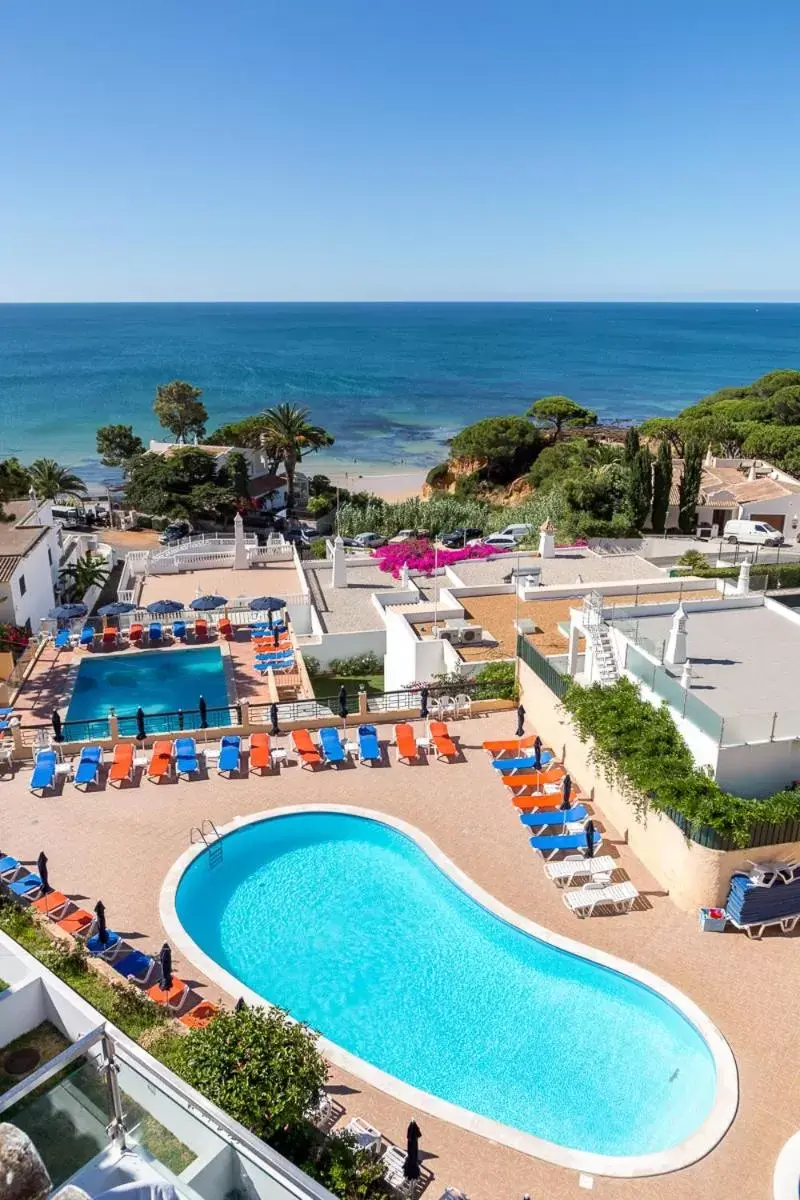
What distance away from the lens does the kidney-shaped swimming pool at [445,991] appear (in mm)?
10922

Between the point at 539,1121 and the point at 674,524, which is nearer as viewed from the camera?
the point at 539,1121

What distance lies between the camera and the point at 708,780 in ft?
45.8

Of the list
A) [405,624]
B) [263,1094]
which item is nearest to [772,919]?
[263,1094]

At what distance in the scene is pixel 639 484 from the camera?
40.2m

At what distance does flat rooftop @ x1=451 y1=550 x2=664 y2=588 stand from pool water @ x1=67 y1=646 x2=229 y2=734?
31.9 ft

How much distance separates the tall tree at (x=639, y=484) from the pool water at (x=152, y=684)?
22851 millimetres

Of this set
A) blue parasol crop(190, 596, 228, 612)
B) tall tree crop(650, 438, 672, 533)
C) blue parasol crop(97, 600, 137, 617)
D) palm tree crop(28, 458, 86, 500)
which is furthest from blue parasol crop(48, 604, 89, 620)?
tall tree crop(650, 438, 672, 533)

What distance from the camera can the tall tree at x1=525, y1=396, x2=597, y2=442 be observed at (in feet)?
253

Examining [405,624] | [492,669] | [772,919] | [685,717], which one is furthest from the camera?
[405,624]

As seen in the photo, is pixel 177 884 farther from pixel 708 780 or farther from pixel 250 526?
pixel 250 526

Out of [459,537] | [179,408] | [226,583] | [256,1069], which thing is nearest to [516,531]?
[459,537]

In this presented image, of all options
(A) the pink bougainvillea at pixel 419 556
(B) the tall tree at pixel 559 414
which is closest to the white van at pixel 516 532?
(A) the pink bougainvillea at pixel 419 556

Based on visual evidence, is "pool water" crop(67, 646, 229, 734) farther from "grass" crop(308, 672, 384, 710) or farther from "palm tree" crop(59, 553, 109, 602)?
"palm tree" crop(59, 553, 109, 602)

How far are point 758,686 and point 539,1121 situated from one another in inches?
366
